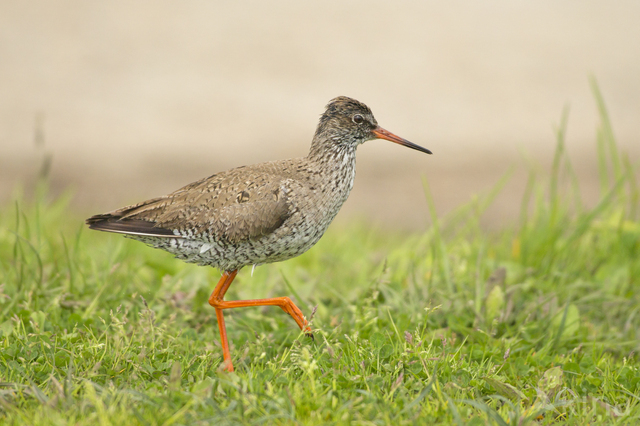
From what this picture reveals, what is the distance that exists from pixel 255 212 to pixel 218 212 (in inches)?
11.0

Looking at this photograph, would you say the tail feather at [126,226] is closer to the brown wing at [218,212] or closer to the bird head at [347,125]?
the brown wing at [218,212]

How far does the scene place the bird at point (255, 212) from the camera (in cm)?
396

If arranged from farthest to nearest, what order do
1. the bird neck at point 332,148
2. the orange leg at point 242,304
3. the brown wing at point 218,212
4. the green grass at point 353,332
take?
1. the bird neck at point 332,148
2. the orange leg at point 242,304
3. the brown wing at point 218,212
4. the green grass at point 353,332

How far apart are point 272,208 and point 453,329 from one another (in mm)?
1671

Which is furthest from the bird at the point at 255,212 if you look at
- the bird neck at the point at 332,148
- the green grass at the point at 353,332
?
the green grass at the point at 353,332

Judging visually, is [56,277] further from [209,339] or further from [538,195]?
[538,195]

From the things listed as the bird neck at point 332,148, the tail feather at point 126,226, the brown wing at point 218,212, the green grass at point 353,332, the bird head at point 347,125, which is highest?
the bird head at point 347,125

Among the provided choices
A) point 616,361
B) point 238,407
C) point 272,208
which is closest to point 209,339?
point 272,208

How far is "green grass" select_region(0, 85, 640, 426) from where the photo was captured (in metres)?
3.08

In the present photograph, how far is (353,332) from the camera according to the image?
4.15 metres

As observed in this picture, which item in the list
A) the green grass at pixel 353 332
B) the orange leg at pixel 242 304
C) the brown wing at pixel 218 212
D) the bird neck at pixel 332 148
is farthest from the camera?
the bird neck at pixel 332 148

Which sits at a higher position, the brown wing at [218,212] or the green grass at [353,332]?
the brown wing at [218,212]

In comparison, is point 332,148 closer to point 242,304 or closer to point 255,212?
point 255,212

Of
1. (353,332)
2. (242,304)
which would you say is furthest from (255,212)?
(353,332)
